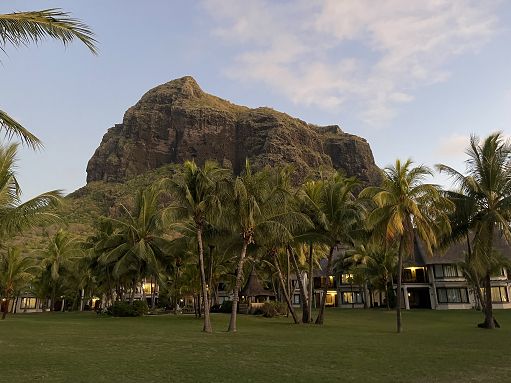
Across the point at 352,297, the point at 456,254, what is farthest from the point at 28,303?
the point at 456,254

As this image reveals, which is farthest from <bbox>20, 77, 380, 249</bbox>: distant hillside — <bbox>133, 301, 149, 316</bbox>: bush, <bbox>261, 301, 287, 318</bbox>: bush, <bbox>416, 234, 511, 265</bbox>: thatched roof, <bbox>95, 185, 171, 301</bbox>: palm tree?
<bbox>261, 301, 287, 318</bbox>: bush

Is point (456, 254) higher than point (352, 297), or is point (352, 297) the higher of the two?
point (456, 254)

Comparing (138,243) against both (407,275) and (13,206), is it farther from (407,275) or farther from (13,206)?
(407,275)

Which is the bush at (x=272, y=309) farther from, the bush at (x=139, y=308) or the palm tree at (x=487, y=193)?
the palm tree at (x=487, y=193)

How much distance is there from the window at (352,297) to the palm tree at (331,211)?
38877mm

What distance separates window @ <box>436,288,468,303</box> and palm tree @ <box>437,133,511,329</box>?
33.7m

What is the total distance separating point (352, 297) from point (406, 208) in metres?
45.9

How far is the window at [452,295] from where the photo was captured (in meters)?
53.4

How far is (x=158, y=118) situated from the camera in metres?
184

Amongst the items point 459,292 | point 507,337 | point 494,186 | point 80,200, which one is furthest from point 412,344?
point 80,200

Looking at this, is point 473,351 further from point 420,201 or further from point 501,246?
point 501,246

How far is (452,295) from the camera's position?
53781 millimetres

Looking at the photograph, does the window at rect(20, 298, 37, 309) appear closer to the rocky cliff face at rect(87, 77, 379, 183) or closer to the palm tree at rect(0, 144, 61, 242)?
the palm tree at rect(0, 144, 61, 242)

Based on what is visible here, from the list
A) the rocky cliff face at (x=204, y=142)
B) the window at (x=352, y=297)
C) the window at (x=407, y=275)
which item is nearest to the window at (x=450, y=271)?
the window at (x=407, y=275)
